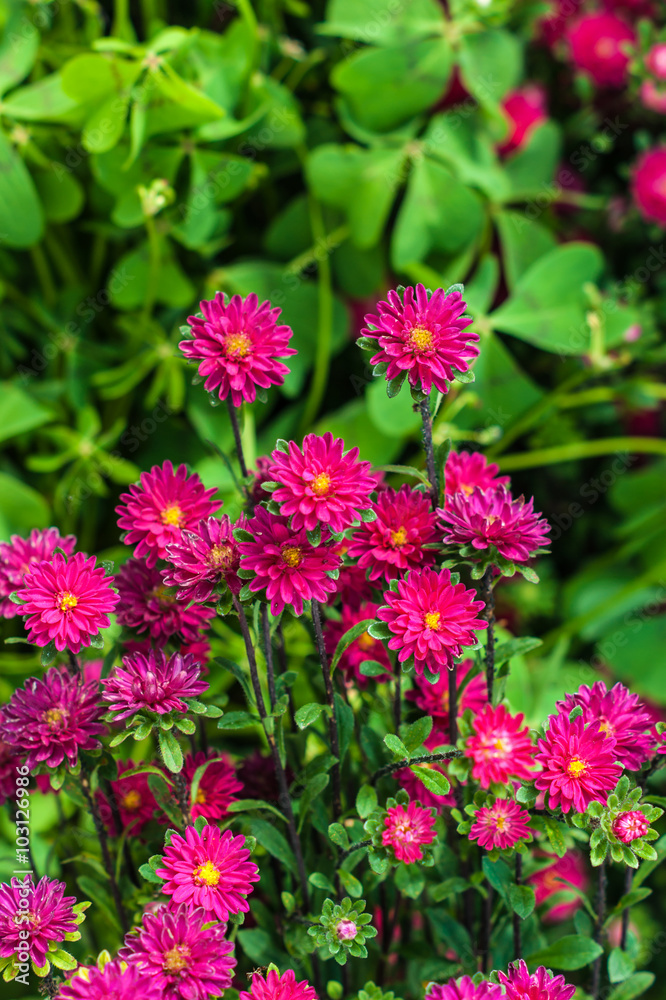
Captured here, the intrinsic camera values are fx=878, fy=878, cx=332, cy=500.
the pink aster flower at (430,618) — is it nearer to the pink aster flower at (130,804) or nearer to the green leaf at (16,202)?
the pink aster flower at (130,804)

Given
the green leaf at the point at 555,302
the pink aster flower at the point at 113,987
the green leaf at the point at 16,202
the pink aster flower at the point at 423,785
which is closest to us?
the pink aster flower at the point at 113,987

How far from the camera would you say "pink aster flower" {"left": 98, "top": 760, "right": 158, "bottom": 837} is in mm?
411

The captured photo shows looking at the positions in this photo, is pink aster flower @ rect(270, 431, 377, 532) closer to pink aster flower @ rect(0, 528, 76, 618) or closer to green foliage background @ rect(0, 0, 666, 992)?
pink aster flower @ rect(0, 528, 76, 618)

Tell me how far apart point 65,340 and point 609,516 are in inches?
21.2

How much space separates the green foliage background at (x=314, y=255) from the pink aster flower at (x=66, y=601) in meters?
0.33

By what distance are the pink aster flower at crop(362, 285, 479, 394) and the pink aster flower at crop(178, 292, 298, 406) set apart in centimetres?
4

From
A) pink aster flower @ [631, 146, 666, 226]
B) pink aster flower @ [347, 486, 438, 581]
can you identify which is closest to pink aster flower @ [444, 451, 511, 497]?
pink aster flower @ [347, 486, 438, 581]

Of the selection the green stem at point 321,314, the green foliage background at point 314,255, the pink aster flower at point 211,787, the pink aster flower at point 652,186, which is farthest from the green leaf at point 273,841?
the pink aster flower at point 652,186

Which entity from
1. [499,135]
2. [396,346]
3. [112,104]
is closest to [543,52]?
[499,135]

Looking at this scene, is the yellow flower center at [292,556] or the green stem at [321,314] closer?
the yellow flower center at [292,556]

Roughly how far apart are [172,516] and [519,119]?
0.63 meters

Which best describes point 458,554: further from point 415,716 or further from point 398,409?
point 398,409

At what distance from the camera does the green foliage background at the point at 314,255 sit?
0.65m

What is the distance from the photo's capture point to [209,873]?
32 cm
